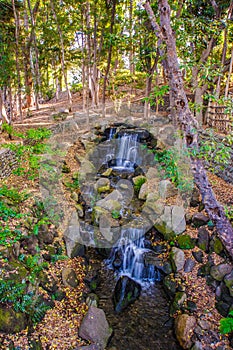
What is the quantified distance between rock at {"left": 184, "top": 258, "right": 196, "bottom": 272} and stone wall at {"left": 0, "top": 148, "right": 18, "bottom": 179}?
18.1 feet

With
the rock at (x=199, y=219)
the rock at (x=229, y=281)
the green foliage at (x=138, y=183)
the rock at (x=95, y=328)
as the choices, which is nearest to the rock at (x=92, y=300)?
the rock at (x=95, y=328)

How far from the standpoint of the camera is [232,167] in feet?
25.3

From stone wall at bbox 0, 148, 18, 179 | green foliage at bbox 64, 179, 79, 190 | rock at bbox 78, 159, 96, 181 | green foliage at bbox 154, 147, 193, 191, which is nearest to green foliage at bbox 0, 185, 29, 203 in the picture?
stone wall at bbox 0, 148, 18, 179

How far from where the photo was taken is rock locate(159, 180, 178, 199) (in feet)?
25.0

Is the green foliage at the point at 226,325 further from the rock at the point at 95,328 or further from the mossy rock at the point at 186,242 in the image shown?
the rock at the point at 95,328

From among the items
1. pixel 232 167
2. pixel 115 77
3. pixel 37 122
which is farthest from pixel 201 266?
pixel 115 77

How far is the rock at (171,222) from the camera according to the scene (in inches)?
251

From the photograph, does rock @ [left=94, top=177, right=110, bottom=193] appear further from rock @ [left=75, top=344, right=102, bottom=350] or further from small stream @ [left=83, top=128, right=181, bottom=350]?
rock @ [left=75, top=344, right=102, bottom=350]

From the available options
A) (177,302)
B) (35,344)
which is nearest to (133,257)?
(177,302)

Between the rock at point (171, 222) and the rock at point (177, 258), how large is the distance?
511 mm

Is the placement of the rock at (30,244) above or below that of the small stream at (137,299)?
above

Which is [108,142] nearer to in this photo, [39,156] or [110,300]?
[39,156]

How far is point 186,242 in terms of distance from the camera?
19.9 ft

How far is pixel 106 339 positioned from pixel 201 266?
2625mm
